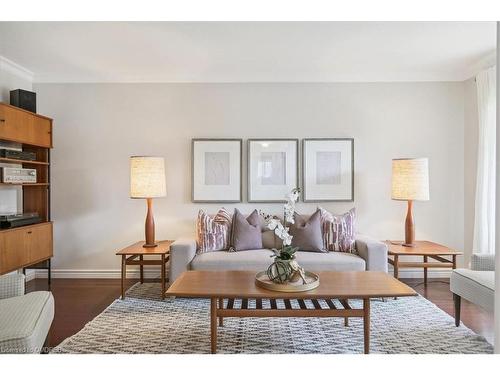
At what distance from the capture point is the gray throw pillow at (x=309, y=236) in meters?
3.45

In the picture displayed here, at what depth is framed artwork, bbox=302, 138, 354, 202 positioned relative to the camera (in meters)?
4.01

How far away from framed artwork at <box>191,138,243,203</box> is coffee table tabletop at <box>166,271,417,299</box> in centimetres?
154

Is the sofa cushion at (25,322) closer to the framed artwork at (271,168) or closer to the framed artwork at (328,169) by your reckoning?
the framed artwork at (271,168)

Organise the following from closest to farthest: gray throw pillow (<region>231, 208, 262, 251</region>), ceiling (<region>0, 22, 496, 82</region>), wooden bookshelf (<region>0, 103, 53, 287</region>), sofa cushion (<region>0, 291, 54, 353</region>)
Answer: sofa cushion (<region>0, 291, 54, 353</region>) < ceiling (<region>0, 22, 496, 82</region>) < wooden bookshelf (<region>0, 103, 53, 287</region>) < gray throw pillow (<region>231, 208, 262, 251</region>)

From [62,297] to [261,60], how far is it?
3220 millimetres

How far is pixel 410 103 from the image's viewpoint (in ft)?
13.2

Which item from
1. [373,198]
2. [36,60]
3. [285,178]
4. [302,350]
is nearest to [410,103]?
[373,198]

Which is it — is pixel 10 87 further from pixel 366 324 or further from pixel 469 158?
pixel 469 158

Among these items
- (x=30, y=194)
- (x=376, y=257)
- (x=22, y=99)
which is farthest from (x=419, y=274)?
(x=22, y=99)

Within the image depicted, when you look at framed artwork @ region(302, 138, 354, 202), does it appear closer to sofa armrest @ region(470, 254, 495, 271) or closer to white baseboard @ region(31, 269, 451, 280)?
white baseboard @ region(31, 269, 451, 280)

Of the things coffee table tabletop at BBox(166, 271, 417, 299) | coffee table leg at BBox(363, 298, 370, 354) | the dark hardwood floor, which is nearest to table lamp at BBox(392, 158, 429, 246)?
the dark hardwood floor

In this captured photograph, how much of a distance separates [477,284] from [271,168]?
233cm

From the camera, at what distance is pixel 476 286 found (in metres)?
2.37

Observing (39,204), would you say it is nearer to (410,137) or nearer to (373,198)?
(373,198)
